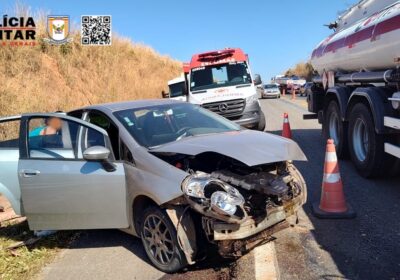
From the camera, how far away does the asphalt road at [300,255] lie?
3.80 meters

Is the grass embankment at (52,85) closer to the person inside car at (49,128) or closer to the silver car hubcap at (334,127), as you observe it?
the person inside car at (49,128)

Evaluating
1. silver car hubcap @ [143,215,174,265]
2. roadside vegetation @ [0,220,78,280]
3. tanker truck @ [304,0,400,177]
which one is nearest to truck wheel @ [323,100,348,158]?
tanker truck @ [304,0,400,177]

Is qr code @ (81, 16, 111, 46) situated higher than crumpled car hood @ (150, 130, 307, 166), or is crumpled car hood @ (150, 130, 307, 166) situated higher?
qr code @ (81, 16, 111, 46)

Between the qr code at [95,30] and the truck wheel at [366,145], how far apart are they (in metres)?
17.5

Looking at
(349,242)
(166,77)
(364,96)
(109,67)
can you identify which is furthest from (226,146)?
(166,77)

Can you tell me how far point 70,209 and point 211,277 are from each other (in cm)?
177

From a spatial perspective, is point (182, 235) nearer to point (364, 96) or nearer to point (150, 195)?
point (150, 195)

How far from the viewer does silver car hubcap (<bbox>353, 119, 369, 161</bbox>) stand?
23.4 feet

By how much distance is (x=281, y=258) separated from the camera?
4078 mm

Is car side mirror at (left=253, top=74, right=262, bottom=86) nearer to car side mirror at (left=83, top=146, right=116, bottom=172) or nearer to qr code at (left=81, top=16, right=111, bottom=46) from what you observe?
car side mirror at (left=83, top=146, right=116, bottom=172)

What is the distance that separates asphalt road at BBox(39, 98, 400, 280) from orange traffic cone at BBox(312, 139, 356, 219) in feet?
0.42

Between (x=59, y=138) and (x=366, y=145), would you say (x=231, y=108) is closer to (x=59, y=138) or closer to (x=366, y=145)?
(x=366, y=145)

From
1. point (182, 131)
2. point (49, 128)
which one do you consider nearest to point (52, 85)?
point (49, 128)

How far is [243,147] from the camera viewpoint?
13.4 feet
